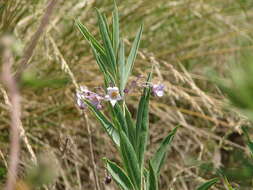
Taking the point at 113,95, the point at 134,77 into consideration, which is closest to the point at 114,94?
the point at 113,95

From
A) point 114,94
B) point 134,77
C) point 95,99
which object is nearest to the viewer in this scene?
point 114,94

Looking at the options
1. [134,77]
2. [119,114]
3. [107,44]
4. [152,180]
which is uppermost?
[107,44]

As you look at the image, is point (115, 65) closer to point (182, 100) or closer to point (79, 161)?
point (79, 161)

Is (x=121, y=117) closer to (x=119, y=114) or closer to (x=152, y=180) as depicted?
(x=119, y=114)

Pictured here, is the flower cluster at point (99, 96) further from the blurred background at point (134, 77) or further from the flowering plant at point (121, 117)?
the blurred background at point (134, 77)

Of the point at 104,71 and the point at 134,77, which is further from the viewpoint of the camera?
the point at 134,77

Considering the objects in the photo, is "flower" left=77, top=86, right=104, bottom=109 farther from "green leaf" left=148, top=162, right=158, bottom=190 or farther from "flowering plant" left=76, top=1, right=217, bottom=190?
"green leaf" left=148, top=162, right=158, bottom=190
